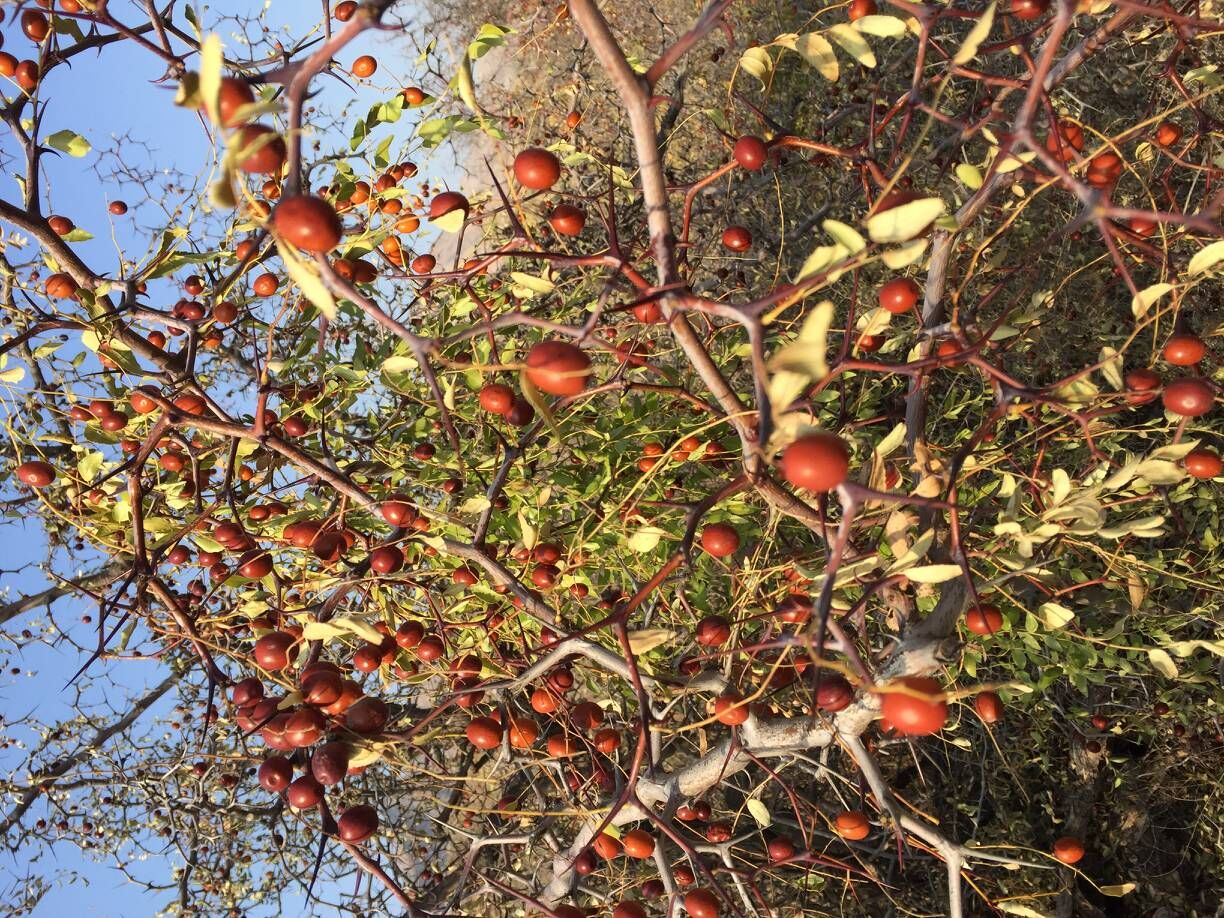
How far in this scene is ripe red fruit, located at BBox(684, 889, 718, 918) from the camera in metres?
1.23

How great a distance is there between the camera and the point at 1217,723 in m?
2.45

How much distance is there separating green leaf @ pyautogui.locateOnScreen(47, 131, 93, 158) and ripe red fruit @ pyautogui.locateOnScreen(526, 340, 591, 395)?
1016 mm

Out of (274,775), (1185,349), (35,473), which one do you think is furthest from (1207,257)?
(35,473)

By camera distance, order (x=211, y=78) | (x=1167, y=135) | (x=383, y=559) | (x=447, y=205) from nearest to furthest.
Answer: (x=211, y=78) < (x=447, y=205) < (x=383, y=559) < (x=1167, y=135)

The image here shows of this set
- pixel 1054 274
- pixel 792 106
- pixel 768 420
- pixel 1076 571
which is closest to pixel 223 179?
pixel 768 420

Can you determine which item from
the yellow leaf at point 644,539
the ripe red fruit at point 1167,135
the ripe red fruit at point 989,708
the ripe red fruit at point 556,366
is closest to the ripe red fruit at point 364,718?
the yellow leaf at point 644,539

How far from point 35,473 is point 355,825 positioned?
0.89 metres

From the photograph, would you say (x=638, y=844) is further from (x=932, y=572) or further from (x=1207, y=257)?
(x=1207, y=257)

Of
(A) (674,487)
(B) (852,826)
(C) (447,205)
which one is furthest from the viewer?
(A) (674,487)

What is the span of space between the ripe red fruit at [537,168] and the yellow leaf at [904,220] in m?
0.41

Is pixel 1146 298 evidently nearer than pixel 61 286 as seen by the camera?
Yes

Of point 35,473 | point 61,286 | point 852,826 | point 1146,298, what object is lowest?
point 852,826

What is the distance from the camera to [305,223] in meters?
0.67

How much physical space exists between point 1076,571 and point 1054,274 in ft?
3.75
